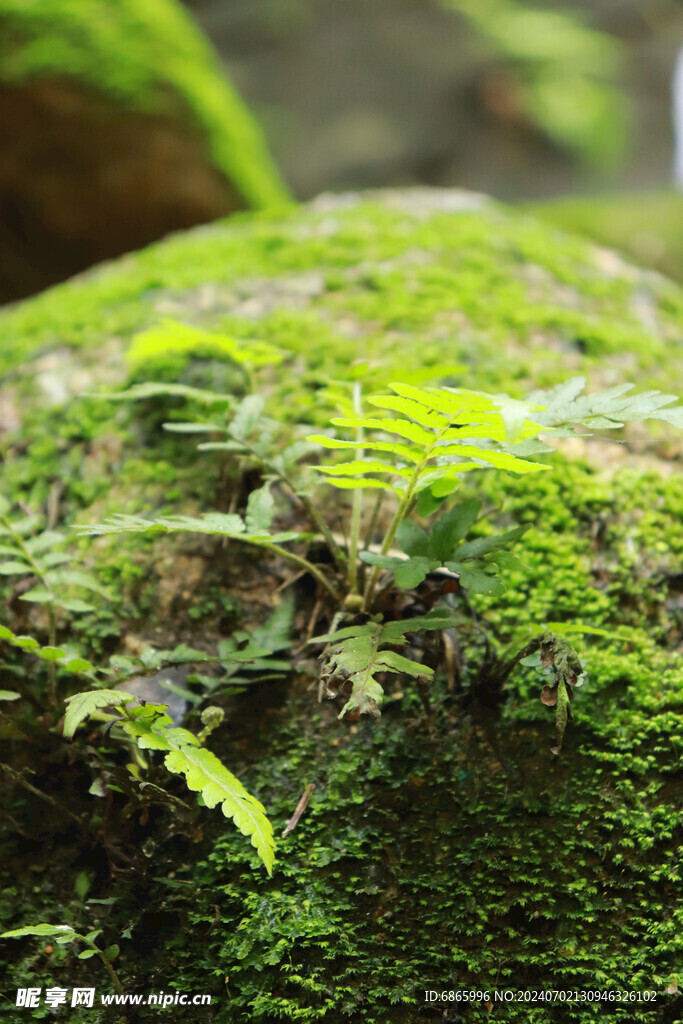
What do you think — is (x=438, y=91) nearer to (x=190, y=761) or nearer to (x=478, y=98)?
(x=478, y=98)

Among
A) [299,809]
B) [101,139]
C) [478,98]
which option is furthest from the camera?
[478,98]

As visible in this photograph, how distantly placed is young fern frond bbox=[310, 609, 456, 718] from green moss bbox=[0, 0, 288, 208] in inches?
173

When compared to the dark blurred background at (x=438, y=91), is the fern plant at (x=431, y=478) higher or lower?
lower

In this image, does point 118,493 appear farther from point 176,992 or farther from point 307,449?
point 176,992

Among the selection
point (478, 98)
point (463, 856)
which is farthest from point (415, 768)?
point (478, 98)

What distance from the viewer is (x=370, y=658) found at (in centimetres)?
123

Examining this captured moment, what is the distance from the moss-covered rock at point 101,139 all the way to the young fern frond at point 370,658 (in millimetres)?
4253

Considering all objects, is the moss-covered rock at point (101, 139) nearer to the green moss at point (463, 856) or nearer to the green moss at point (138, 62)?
the green moss at point (138, 62)

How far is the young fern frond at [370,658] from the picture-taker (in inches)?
45.3

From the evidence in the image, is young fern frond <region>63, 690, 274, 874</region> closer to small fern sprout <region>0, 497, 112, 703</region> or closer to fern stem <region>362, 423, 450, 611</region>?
small fern sprout <region>0, 497, 112, 703</region>

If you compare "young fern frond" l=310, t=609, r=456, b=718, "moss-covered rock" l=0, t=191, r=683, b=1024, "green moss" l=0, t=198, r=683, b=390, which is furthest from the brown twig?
"green moss" l=0, t=198, r=683, b=390

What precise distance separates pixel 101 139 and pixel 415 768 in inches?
179

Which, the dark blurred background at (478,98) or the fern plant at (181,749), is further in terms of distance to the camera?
the dark blurred background at (478,98)

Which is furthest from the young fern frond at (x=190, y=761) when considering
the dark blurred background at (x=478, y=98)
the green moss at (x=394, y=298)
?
the dark blurred background at (x=478, y=98)
